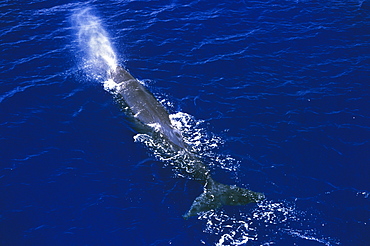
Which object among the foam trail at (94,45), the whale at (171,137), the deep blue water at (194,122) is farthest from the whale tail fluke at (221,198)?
the foam trail at (94,45)

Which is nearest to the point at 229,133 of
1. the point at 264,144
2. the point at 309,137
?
the point at 264,144

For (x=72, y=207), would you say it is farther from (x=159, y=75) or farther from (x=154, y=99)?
(x=159, y=75)

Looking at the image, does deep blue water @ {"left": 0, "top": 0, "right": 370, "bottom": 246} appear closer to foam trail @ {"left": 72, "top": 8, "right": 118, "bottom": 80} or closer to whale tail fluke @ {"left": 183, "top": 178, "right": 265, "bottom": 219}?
whale tail fluke @ {"left": 183, "top": 178, "right": 265, "bottom": 219}

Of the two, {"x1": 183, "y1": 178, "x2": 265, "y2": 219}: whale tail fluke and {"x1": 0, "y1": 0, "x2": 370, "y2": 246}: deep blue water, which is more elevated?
{"x1": 0, "y1": 0, "x2": 370, "y2": 246}: deep blue water

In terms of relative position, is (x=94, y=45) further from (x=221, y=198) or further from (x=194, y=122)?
(x=221, y=198)

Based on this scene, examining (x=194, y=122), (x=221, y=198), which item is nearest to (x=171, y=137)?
(x=194, y=122)

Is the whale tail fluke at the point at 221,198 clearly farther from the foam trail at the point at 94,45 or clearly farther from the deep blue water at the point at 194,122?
the foam trail at the point at 94,45

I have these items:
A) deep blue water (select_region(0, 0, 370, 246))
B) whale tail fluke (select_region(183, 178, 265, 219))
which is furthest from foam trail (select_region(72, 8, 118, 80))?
whale tail fluke (select_region(183, 178, 265, 219))
